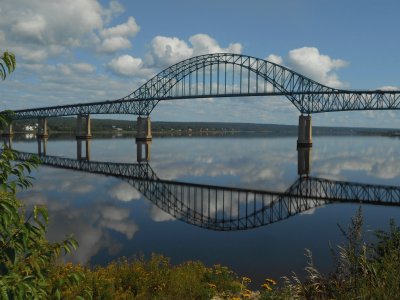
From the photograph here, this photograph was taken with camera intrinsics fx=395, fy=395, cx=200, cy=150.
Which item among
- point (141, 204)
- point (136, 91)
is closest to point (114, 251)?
point (141, 204)

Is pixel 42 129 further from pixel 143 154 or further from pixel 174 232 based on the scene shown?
pixel 174 232

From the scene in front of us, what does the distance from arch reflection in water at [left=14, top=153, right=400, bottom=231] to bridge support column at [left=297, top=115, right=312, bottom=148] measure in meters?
66.8

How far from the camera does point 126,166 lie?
5491 cm

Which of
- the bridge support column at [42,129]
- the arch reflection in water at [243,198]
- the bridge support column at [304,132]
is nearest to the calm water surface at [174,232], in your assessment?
the arch reflection in water at [243,198]

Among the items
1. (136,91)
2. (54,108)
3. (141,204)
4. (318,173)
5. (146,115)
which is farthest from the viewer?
(54,108)

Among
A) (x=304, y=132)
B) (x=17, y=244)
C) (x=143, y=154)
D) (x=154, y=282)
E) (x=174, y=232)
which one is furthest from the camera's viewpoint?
(x=304, y=132)

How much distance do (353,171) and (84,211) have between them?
129 ft

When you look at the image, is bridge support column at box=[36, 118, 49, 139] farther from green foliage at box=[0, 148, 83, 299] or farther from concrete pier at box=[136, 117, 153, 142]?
green foliage at box=[0, 148, 83, 299]

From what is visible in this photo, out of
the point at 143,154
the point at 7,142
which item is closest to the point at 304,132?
the point at 143,154

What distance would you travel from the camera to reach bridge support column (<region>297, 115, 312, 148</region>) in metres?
109

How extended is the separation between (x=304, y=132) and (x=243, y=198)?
3317 inches

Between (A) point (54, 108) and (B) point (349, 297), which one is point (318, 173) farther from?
(A) point (54, 108)

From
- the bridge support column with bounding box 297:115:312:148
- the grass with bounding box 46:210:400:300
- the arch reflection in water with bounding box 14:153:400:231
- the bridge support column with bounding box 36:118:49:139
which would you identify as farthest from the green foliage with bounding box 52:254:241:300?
the bridge support column with bounding box 36:118:49:139

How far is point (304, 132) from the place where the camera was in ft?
367
